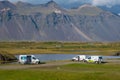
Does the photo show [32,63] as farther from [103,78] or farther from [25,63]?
[103,78]

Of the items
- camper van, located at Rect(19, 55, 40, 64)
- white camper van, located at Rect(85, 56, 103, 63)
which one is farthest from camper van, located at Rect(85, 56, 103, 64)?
camper van, located at Rect(19, 55, 40, 64)

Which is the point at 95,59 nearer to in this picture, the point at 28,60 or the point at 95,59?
the point at 95,59

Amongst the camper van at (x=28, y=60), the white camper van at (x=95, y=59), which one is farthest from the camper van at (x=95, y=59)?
the camper van at (x=28, y=60)

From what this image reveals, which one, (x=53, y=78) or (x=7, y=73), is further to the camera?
(x=7, y=73)

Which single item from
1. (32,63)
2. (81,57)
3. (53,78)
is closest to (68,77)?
(53,78)

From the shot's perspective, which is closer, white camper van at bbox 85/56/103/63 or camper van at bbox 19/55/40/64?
camper van at bbox 19/55/40/64

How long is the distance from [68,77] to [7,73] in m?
9.48

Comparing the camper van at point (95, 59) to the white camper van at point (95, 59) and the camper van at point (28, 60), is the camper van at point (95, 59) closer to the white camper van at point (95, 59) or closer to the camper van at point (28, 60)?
the white camper van at point (95, 59)

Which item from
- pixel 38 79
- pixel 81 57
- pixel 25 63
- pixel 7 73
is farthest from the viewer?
pixel 81 57

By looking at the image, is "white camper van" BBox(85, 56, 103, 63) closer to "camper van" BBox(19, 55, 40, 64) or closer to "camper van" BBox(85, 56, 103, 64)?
"camper van" BBox(85, 56, 103, 64)

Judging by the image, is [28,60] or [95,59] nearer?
[28,60]

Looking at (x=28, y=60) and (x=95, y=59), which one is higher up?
(x=28, y=60)

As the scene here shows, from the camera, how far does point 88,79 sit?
49312 millimetres

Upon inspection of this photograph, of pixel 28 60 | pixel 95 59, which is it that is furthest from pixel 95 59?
pixel 28 60
